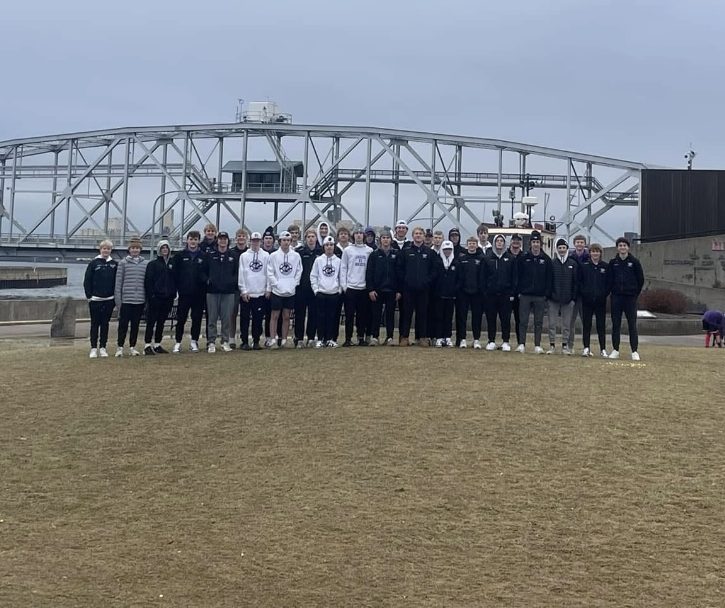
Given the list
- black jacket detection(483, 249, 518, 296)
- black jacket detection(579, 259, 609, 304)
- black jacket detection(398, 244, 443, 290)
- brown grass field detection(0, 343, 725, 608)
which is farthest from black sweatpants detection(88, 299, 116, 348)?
black jacket detection(579, 259, 609, 304)

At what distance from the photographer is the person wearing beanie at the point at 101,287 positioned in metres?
11.8

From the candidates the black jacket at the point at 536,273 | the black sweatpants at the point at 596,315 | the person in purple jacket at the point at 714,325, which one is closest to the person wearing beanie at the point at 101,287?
the black jacket at the point at 536,273

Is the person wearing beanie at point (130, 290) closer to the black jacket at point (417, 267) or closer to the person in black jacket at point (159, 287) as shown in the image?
the person in black jacket at point (159, 287)

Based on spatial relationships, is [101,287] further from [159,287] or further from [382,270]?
[382,270]

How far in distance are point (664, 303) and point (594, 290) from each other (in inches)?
630

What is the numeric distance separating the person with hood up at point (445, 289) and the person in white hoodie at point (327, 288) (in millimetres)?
1576

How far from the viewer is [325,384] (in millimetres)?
9180

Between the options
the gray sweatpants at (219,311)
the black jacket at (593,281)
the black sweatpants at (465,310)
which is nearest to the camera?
the black jacket at (593,281)

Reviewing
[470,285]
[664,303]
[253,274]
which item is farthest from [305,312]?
[664,303]

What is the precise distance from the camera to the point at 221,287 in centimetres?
1223

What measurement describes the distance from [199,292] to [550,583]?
8951 mm

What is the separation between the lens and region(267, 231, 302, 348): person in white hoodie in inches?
484

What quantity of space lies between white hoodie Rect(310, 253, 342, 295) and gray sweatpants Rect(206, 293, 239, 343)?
1.33 meters

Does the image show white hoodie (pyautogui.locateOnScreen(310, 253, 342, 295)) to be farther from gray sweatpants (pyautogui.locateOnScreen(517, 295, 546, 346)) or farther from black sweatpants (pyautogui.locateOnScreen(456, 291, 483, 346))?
gray sweatpants (pyautogui.locateOnScreen(517, 295, 546, 346))
